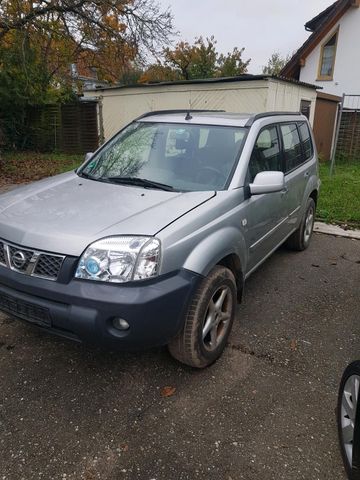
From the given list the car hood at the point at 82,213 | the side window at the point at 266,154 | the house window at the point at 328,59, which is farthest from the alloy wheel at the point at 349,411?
the house window at the point at 328,59

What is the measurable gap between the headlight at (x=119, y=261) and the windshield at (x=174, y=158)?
2.90ft

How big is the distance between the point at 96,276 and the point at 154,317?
0.41 meters

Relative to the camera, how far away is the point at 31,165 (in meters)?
12.1

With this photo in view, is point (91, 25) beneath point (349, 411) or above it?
above

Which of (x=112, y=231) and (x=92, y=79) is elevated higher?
(x=92, y=79)

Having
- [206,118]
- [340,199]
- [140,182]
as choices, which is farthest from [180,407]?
[340,199]

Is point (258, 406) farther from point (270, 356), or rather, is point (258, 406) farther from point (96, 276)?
point (96, 276)

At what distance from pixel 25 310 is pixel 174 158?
170 cm

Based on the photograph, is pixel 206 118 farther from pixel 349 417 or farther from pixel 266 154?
pixel 349 417

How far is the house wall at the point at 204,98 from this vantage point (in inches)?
404

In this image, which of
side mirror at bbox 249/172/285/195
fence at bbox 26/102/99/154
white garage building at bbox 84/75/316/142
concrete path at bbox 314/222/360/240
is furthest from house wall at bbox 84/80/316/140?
side mirror at bbox 249/172/285/195

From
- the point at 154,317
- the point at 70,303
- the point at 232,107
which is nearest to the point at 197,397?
the point at 154,317

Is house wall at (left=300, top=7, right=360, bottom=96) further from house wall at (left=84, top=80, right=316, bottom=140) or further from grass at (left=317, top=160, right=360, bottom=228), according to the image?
grass at (left=317, top=160, right=360, bottom=228)

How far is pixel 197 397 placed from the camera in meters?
2.52
